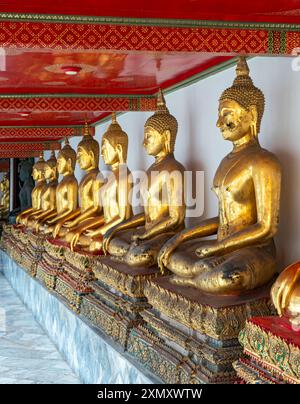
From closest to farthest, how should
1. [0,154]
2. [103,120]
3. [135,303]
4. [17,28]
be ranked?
[17,28] → [135,303] → [103,120] → [0,154]

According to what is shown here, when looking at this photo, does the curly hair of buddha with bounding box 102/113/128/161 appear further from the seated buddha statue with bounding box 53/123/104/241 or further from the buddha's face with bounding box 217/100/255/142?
the buddha's face with bounding box 217/100/255/142

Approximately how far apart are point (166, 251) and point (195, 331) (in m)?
0.74

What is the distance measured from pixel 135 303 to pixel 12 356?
1.85m

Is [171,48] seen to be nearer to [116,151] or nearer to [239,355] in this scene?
[239,355]


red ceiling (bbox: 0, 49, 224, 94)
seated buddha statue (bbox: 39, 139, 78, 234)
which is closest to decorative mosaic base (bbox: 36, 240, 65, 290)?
seated buddha statue (bbox: 39, 139, 78, 234)

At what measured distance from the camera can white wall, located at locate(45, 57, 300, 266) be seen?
358 centimetres

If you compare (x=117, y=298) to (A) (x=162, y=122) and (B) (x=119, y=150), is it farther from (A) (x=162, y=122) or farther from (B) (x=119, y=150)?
(B) (x=119, y=150)

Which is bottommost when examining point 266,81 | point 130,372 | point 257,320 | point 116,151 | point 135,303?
point 130,372

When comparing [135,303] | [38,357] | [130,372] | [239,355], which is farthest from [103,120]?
[239,355]

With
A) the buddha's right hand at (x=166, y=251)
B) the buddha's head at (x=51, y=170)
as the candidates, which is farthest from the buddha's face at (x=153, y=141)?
the buddha's head at (x=51, y=170)

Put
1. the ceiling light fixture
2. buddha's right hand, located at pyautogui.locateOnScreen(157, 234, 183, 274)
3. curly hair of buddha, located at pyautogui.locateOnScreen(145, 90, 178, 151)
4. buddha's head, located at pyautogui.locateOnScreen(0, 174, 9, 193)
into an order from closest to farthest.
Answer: buddha's right hand, located at pyautogui.locateOnScreen(157, 234, 183, 274), the ceiling light fixture, curly hair of buddha, located at pyautogui.locateOnScreen(145, 90, 178, 151), buddha's head, located at pyautogui.locateOnScreen(0, 174, 9, 193)

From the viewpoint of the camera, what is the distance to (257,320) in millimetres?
2557

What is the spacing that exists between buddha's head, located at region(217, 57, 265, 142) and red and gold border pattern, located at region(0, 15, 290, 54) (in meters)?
0.44

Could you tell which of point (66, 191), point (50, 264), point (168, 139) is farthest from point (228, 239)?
point (66, 191)
